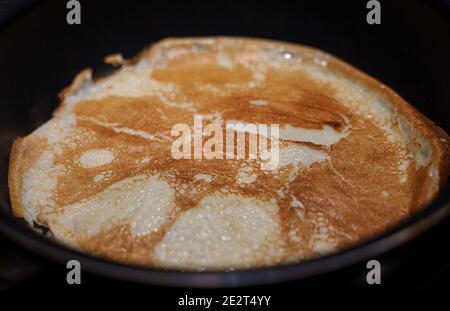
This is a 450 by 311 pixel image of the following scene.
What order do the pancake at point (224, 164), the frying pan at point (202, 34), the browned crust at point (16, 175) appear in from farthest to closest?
the frying pan at point (202, 34)
the browned crust at point (16, 175)
the pancake at point (224, 164)

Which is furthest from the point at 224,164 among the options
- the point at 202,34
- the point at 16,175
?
the point at 202,34

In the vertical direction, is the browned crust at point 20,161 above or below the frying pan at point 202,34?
below

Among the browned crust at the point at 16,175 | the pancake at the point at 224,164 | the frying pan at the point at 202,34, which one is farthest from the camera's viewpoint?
the frying pan at the point at 202,34

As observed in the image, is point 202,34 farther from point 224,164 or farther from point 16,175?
point 16,175

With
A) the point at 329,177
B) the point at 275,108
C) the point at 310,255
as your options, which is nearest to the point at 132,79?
the point at 275,108

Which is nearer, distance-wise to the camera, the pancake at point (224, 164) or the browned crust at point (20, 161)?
the pancake at point (224, 164)

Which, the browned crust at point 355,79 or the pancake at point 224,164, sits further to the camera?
the browned crust at point 355,79
